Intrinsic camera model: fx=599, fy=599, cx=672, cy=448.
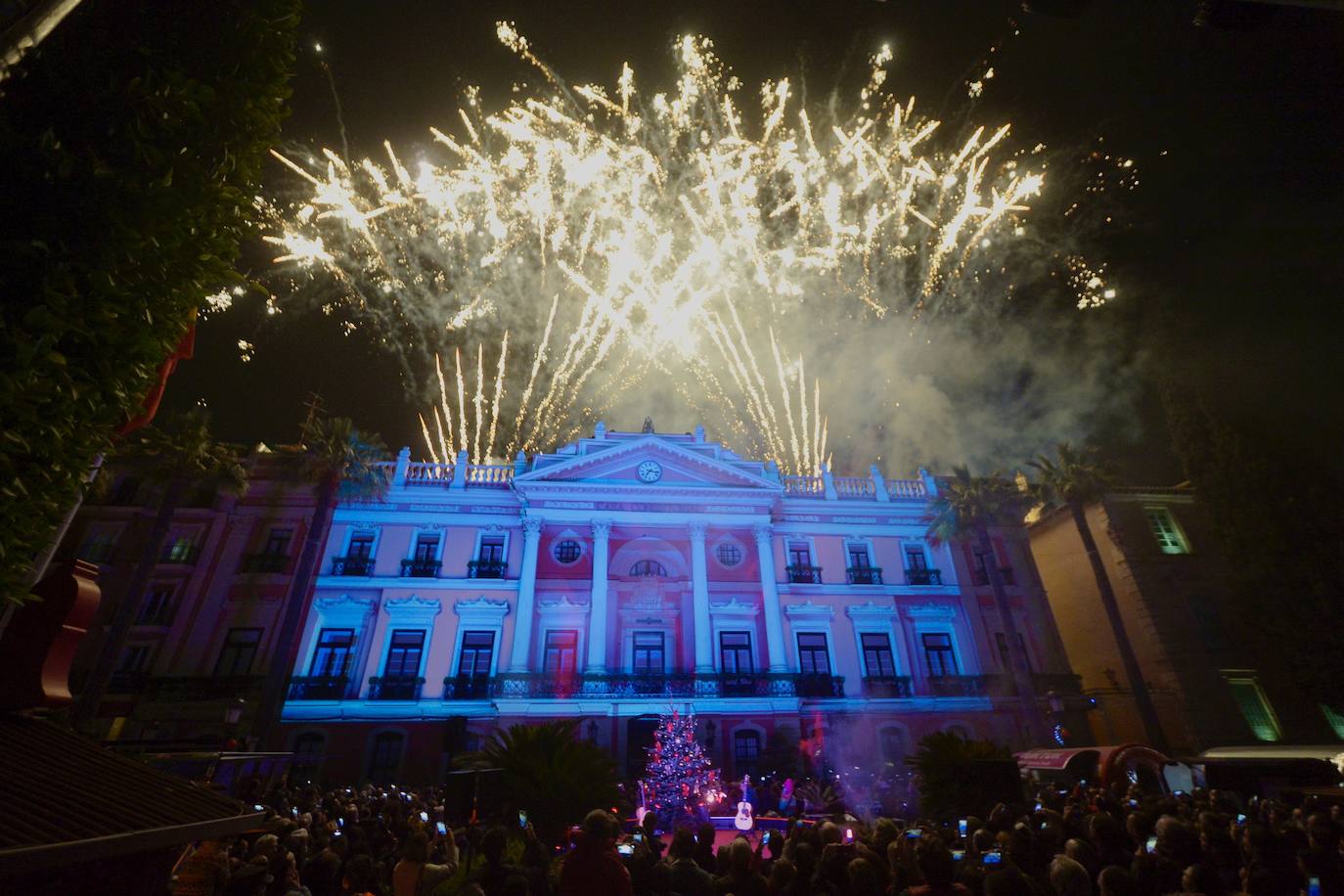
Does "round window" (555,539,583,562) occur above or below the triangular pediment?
below

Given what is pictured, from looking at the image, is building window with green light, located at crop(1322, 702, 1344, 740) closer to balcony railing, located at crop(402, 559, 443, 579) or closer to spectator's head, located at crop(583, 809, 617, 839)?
spectator's head, located at crop(583, 809, 617, 839)

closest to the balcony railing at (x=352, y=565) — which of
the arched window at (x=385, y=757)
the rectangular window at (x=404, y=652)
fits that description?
the rectangular window at (x=404, y=652)

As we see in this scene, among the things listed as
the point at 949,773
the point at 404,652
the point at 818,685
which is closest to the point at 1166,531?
the point at 818,685

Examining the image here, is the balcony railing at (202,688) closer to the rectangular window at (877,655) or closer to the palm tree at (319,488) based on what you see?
the palm tree at (319,488)

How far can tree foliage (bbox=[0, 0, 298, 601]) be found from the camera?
3.30 meters

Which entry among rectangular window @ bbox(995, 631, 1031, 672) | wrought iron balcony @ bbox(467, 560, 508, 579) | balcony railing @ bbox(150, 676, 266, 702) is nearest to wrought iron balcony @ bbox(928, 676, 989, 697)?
rectangular window @ bbox(995, 631, 1031, 672)

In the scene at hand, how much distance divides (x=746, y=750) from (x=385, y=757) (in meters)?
13.1

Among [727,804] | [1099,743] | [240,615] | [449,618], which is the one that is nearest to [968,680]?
[1099,743]

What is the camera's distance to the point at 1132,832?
7.21 metres

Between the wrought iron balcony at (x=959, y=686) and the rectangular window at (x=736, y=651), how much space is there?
7.82 metres

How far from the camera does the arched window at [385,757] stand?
2119cm

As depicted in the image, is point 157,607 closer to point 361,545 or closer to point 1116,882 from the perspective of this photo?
point 361,545

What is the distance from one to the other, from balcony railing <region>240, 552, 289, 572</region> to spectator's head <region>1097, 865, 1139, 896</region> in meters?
27.4

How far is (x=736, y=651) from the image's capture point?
25.0m
